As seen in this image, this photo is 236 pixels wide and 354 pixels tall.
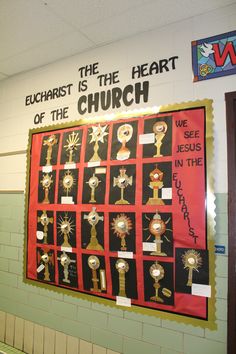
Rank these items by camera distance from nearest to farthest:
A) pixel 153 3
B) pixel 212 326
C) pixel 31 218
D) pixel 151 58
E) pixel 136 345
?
1. pixel 212 326
2. pixel 153 3
3. pixel 136 345
4. pixel 151 58
5. pixel 31 218

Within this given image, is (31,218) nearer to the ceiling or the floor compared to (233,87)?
nearer to the floor

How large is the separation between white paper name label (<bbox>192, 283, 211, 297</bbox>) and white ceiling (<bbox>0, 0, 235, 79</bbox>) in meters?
1.91

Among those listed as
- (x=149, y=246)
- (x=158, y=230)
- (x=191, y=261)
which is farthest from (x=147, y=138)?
(x=191, y=261)

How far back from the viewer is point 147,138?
2057mm

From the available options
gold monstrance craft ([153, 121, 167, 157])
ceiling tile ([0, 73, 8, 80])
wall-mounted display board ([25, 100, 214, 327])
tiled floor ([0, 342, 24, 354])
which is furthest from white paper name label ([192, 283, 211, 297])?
ceiling tile ([0, 73, 8, 80])

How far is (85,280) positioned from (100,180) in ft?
2.77

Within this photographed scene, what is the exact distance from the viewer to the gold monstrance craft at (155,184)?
6.45 feet

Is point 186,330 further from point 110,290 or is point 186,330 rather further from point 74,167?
point 74,167

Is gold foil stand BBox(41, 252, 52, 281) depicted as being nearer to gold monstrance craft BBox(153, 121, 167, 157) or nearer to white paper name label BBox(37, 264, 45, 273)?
A: white paper name label BBox(37, 264, 45, 273)

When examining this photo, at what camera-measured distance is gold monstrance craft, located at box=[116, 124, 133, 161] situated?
6.98ft

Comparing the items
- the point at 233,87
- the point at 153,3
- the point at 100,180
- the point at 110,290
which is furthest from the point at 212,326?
the point at 153,3

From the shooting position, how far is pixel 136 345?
199 cm

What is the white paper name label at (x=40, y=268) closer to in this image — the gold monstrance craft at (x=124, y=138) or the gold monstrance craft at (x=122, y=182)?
the gold monstrance craft at (x=122, y=182)

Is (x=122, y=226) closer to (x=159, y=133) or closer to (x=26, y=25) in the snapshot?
(x=159, y=133)
